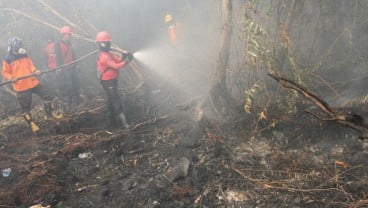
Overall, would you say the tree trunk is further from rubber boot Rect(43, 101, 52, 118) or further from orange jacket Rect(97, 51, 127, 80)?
rubber boot Rect(43, 101, 52, 118)

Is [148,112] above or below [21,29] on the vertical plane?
below

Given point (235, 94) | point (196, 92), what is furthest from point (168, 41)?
point (235, 94)

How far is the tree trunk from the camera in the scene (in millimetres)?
6340

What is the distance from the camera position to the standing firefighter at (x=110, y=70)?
7027 mm

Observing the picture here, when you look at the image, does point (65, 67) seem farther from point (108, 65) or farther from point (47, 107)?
point (108, 65)

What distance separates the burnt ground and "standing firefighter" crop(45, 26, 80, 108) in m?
2.10

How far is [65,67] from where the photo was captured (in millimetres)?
8719

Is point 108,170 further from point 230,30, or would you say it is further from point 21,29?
point 21,29

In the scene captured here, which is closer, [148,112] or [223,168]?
[223,168]

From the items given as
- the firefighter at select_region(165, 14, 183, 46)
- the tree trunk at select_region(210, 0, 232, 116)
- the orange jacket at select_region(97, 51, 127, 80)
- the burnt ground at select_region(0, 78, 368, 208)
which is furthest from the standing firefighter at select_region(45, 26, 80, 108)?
the tree trunk at select_region(210, 0, 232, 116)

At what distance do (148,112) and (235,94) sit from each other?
6.08ft

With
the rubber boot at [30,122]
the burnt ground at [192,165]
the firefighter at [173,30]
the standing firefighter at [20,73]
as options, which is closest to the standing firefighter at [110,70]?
the burnt ground at [192,165]

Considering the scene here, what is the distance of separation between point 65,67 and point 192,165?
483cm

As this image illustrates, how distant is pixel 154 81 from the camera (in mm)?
9461
